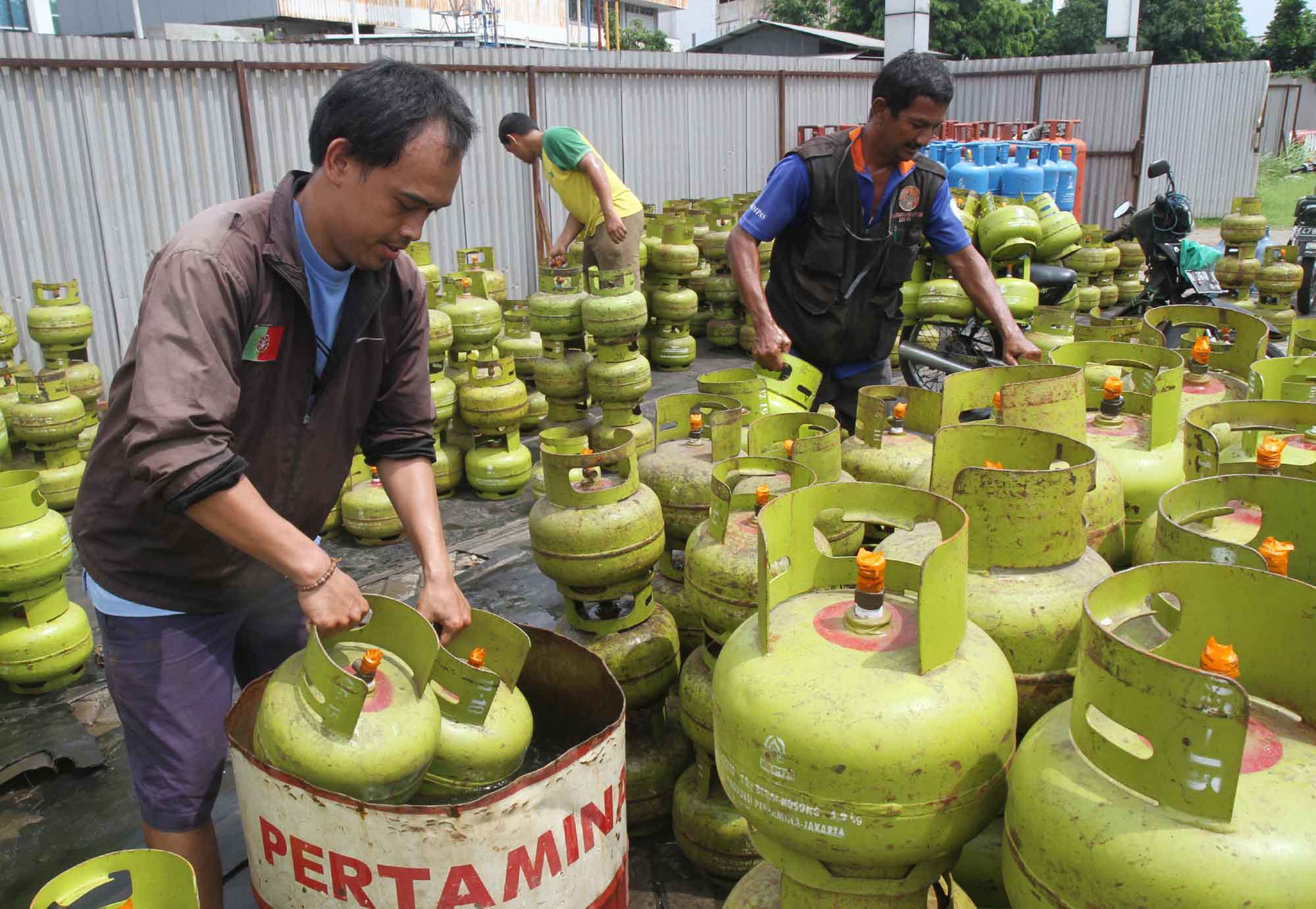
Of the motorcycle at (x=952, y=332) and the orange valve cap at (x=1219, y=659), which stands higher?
the orange valve cap at (x=1219, y=659)

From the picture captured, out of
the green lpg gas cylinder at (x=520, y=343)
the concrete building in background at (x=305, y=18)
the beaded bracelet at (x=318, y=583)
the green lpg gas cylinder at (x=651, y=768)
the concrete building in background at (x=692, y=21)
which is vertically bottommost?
the green lpg gas cylinder at (x=651, y=768)

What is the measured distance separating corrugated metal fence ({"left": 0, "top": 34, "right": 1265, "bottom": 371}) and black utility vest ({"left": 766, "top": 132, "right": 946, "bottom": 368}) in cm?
472

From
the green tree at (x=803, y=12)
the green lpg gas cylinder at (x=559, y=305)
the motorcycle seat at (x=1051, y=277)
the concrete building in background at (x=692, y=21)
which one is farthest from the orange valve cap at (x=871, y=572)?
the concrete building in background at (x=692, y=21)

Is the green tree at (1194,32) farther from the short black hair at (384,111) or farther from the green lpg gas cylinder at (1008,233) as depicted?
the short black hair at (384,111)

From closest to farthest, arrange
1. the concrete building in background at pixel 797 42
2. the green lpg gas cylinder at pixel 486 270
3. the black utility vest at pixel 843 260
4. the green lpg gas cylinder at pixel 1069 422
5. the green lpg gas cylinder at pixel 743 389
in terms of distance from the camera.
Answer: the green lpg gas cylinder at pixel 1069 422 < the green lpg gas cylinder at pixel 743 389 < the black utility vest at pixel 843 260 < the green lpg gas cylinder at pixel 486 270 < the concrete building in background at pixel 797 42

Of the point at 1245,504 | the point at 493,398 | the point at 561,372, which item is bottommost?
the point at 493,398

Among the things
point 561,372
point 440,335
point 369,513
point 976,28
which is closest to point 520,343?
point 561,372

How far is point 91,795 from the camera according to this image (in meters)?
2.93

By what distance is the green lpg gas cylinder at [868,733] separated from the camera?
140 cm

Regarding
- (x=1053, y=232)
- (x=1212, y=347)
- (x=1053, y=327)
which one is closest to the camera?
(x=1212, y=347)

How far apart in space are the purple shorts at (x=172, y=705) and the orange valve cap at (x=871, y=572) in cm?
126

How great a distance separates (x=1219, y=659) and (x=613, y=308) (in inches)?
154

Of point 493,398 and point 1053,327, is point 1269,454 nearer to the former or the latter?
point 1053,327

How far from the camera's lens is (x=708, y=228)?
26.9 ft
